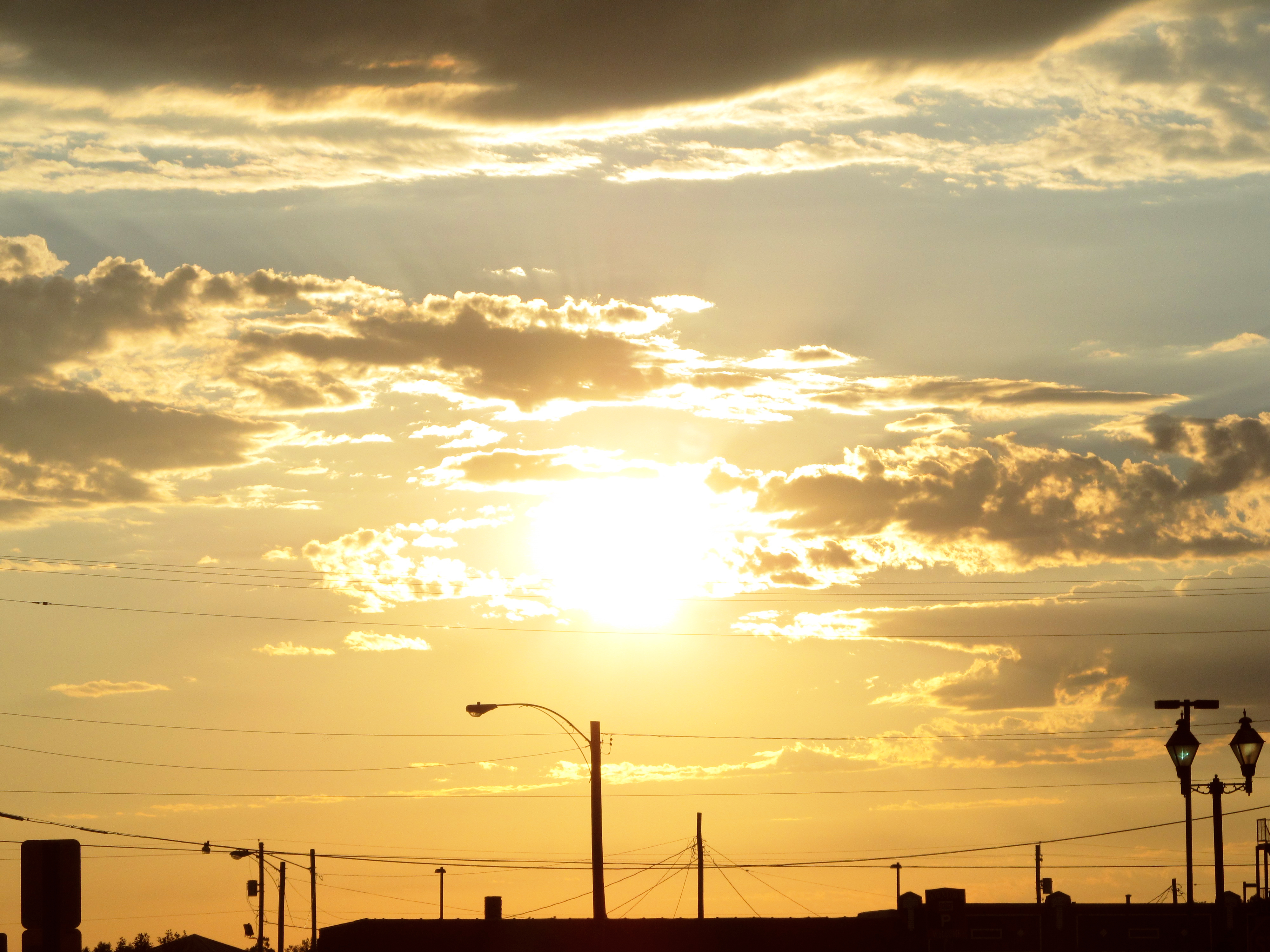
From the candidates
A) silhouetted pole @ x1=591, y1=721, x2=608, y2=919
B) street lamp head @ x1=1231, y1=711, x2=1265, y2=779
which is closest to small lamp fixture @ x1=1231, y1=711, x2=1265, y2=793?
street lamp head @ x1=1231, y1=711, x2=1265, y2=779

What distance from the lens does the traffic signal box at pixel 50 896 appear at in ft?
31.2

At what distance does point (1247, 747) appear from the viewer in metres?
24.8

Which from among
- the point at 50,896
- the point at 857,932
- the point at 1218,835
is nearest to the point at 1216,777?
the point at 1218,835

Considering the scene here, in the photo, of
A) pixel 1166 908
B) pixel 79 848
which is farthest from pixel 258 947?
pixel 79 848

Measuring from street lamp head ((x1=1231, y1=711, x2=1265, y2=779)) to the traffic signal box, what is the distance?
21406 millimetres

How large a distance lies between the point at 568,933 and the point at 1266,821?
125 ft

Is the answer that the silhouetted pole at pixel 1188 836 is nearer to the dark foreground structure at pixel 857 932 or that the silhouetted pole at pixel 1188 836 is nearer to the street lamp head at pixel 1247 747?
the street lamp head at pixel 1247 747

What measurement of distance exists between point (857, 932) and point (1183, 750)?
131 feet

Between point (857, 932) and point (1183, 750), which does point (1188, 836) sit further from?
point (857, 932)

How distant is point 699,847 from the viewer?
70.0 metres

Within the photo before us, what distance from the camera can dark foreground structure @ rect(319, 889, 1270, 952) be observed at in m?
60.3

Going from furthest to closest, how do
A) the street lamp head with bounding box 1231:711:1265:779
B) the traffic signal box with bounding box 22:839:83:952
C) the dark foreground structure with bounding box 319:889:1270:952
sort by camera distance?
the dark foreground structure with bounding box 319:889:1270:952, the street lamp head with bounding box 1231:711:1265:779, the traffic signal box with bounding box 22:839:83:952

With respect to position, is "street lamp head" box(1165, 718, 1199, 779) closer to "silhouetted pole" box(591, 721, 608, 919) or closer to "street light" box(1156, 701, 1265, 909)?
"street light" box(1156, 701, 1265, 909)

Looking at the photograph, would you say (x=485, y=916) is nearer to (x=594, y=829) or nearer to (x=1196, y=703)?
(x=594, y=829)
